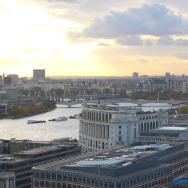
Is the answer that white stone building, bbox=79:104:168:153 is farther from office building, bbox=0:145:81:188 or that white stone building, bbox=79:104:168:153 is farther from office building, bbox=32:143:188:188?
office building, bbox=32:143:188:188

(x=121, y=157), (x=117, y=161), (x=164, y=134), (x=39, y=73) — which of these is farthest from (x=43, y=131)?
(x=39, y=73)

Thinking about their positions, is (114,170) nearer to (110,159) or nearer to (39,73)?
(110,159)

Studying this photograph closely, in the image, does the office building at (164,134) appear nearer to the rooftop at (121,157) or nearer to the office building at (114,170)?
the rooftop at (121,157)

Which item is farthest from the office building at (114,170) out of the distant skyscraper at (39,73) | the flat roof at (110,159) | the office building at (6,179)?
the distant skyscraper at (39,73)

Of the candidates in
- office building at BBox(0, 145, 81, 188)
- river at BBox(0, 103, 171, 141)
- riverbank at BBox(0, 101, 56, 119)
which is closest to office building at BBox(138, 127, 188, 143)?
office building at BBox(0, 145, 81, 188)

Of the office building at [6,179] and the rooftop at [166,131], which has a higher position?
the rooftop at [166,131]

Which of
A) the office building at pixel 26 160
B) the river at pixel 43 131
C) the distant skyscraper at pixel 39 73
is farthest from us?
the distant skyscraper at pixel 39 73

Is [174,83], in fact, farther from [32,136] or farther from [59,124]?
[32,136]
